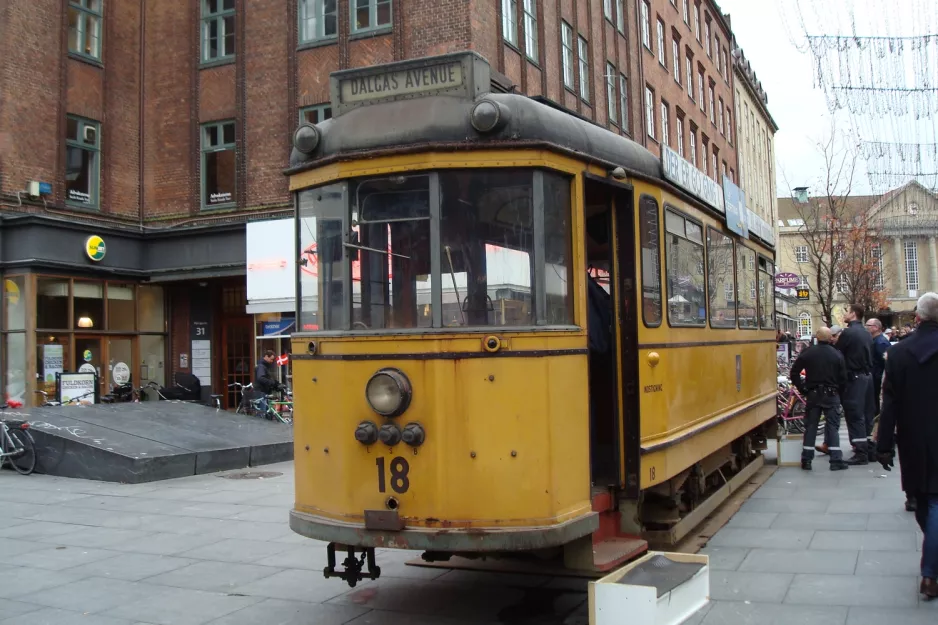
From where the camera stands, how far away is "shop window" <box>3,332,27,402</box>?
769 inches

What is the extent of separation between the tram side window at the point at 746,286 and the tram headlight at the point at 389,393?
594 cm

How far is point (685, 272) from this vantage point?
7.60m

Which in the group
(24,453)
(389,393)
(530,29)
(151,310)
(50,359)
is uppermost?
(530,29)

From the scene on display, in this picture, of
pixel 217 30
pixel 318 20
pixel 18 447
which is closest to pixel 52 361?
pixel 18 447

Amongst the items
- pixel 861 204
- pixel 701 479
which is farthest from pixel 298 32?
pixel 861 204

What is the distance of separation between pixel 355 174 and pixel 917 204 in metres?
21.7

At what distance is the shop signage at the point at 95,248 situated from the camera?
20.7 meters

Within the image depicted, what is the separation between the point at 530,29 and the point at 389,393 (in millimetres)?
19069

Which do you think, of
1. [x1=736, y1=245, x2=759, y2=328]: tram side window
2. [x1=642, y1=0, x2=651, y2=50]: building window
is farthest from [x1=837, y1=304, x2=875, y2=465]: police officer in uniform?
[x1=642, y1=0, x2=651, y2=50]: building window

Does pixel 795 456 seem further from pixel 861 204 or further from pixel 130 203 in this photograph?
pixel 861 204

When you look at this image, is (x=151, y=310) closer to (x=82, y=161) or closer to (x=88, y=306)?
(x=88, y=306)

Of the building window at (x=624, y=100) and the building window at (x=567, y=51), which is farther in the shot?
the building window at (x=624, y=100)

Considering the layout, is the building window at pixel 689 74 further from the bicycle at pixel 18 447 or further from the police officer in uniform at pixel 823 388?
the bicycle at pixel 18 447

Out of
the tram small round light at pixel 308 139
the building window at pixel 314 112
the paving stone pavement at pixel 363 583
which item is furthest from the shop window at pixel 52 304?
the tram small round light at pixel 308 139
